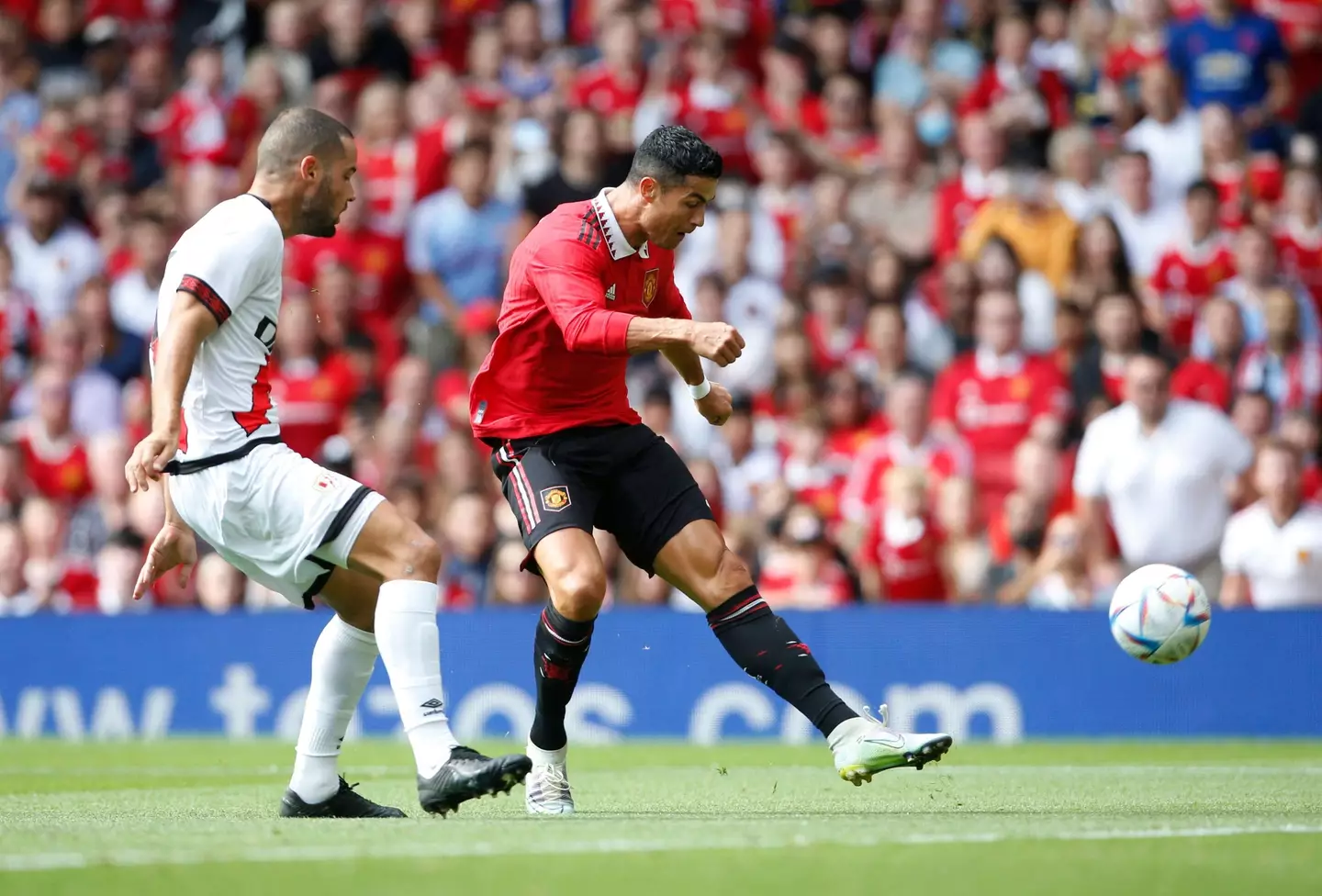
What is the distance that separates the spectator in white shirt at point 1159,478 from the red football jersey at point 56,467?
738 cm

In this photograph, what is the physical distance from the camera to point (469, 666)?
40.9 feet

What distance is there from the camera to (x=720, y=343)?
617cm

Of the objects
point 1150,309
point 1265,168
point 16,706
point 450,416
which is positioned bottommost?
point 16,706

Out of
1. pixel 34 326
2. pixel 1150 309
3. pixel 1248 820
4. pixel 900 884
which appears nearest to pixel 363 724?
pixel 34 326

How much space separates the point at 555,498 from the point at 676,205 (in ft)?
3.83

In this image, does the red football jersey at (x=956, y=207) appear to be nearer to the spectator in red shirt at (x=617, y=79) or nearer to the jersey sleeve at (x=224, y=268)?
the spectator in red shirt at (x=617, y=79)

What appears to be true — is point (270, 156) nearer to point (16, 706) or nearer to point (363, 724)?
point (363, 724)

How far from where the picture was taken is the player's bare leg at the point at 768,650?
21.7 feet

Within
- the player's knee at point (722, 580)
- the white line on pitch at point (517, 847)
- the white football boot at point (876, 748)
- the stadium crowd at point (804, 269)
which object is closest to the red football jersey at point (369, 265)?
the stadium crowd at point (804, 269)

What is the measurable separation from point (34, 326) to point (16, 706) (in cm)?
381

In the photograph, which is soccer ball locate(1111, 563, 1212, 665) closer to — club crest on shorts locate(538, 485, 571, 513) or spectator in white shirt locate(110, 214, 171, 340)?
club crest on shorts locate(538, 485, 571, 513)

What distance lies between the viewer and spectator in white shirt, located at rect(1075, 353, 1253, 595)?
12.4 m

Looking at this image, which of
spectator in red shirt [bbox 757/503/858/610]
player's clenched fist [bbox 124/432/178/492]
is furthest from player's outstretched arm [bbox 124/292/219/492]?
spectator in red shirt [bbox 757/503/858/610]

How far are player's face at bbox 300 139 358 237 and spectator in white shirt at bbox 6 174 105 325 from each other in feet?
31.7
